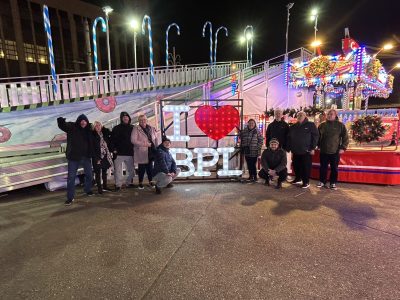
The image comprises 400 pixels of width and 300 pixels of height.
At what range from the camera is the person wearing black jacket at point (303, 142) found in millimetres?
5840

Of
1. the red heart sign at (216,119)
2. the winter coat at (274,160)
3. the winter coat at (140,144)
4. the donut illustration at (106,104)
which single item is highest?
the donut illustration at (106,104)

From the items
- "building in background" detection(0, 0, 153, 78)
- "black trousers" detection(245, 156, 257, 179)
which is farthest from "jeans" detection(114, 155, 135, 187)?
"building in background" detection(0, 0, 153, 78)

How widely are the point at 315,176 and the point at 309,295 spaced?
16.1ft

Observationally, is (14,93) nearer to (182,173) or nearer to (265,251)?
(182,173)

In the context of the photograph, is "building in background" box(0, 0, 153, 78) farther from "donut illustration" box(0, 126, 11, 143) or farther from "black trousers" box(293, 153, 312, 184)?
"black trousers" box(293, 153, 312, 184)

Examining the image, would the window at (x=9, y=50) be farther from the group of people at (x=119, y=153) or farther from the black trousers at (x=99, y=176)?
the black trousers at (x=99, y=176)

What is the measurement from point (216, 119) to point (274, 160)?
5.59 ft

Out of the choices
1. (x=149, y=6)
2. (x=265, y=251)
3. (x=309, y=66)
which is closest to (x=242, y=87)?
(x=309, y=66)

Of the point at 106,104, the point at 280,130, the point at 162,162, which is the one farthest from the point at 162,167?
the point at 106,104

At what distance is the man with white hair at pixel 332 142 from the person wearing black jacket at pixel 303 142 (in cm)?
23

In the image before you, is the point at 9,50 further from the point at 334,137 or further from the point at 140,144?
the point at 334,137

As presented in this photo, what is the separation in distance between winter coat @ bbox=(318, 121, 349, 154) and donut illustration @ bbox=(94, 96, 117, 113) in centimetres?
952

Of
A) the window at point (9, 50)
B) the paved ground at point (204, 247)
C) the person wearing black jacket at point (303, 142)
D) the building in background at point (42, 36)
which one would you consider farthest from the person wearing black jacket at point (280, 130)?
the window at point (9, 50)

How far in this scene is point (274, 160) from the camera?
6.12 meters
